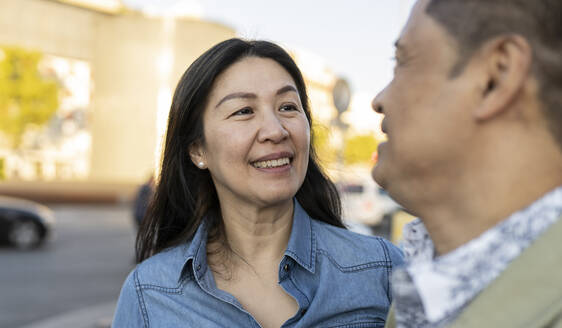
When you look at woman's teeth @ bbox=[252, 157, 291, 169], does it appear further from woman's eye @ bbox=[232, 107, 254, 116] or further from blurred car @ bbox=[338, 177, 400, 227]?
blurred car @ bbox=[338, 177, 400, 227]

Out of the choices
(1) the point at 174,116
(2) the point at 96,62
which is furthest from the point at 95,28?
(1) the point at 174,116

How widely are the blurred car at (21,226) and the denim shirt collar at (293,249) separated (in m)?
11.4

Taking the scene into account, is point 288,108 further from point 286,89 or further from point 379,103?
point 379,103

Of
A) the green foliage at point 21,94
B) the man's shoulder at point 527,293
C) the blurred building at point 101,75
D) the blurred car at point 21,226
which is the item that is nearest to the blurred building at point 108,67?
the blurred building at point 101,75

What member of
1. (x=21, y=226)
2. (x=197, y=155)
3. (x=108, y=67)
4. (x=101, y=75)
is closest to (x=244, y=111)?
(x=197, y=155)

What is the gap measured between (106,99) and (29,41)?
240 inches

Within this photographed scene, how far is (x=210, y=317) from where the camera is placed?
173 cm

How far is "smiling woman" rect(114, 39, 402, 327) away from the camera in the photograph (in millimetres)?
1770

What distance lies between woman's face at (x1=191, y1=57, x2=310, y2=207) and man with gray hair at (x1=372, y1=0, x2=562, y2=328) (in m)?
0.94

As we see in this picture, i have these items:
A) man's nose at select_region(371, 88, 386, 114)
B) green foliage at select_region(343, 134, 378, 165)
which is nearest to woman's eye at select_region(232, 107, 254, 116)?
man's nose at select_region(371, 88, 386, 114)

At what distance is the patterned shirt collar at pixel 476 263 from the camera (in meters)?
0.80

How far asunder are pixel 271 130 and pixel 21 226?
463 inches

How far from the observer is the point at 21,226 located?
40.7 ft

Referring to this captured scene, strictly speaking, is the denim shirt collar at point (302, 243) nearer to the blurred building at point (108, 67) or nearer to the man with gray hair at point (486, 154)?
the man with gray hair at point (486, 154)
